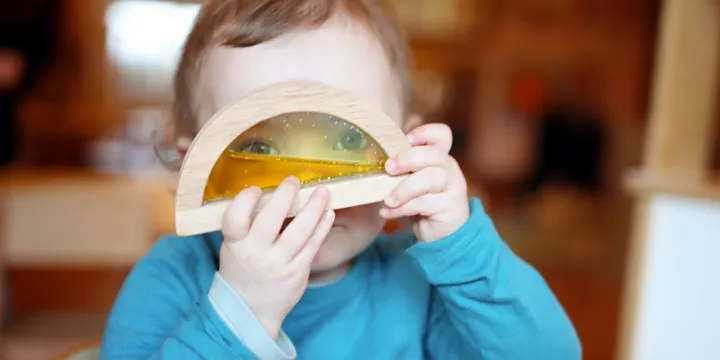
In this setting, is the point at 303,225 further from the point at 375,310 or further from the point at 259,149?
the point at 375,310

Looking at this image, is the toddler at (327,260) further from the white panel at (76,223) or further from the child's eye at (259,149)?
the white panel at (76,223)

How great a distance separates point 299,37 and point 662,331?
2.82 feet

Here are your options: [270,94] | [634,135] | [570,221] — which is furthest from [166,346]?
[634,135]

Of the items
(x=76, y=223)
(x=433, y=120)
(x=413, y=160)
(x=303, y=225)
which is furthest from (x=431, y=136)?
(x=433, y=120)

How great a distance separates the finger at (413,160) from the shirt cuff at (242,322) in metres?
0.17

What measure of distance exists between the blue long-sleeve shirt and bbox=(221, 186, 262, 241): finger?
0.19ft

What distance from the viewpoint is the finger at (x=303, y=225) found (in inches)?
20.8

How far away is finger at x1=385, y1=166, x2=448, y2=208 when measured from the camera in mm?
553

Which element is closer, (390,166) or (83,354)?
(390,166)

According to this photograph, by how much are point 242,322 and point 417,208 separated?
18cm

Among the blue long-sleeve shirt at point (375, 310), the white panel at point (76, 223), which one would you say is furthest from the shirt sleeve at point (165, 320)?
the white panel at point (76, 223)

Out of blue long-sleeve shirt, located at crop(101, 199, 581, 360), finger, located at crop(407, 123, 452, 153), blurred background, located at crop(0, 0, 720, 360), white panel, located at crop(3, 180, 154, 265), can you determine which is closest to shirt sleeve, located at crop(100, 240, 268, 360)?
blue long-sleeve shirt, located at crop(101, 199, 581, 360)

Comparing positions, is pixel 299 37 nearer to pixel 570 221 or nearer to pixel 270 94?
pixel 270 94

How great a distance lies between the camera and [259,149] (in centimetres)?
57
